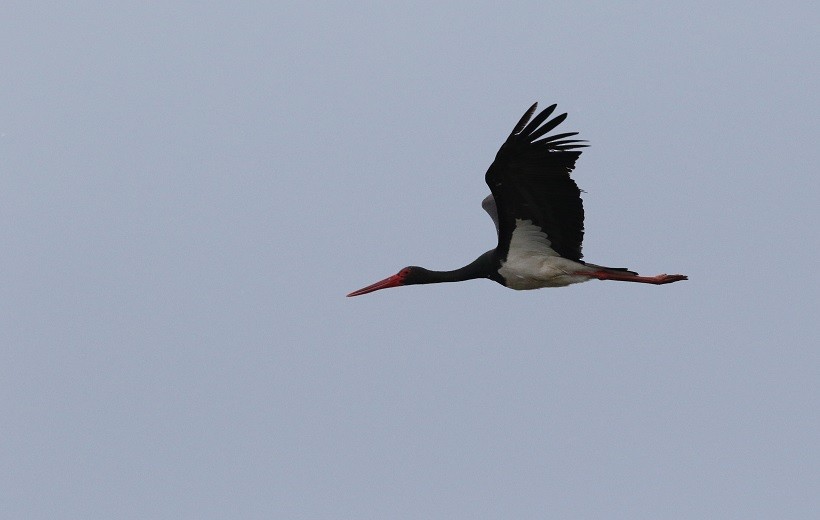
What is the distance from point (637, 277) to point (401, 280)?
304cm

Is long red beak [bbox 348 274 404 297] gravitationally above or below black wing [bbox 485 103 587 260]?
below

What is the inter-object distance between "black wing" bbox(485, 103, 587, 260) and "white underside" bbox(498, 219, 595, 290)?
0.26ft

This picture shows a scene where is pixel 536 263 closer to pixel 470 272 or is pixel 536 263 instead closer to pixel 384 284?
pixel 470 272

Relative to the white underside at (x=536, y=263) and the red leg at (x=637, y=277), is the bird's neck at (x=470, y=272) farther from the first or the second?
the red leg at (x=637, y=277)

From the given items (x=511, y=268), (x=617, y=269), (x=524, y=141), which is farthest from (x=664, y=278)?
(x=524, y=141)

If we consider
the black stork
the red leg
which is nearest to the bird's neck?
the black stork

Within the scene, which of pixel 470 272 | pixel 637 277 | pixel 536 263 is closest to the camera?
pixel 536 263

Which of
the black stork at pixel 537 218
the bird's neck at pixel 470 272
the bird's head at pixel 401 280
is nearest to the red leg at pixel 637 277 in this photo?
the black stork at pixel 537 218

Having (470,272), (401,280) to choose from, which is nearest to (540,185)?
(470,272)

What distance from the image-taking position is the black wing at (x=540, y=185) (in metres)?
15.4

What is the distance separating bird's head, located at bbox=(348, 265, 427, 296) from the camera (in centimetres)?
1841

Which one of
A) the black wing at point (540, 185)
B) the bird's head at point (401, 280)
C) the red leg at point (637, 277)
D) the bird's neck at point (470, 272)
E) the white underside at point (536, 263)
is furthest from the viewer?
the bird's head at point (401, 280)

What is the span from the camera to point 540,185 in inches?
628

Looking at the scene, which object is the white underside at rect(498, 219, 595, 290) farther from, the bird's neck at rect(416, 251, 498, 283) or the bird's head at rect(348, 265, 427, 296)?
the bird's head at rect(348, 265, 427, 296)
